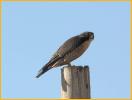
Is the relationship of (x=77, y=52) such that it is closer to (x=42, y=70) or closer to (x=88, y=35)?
(x=88, y=35)

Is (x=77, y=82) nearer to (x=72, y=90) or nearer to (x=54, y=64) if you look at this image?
(x=72, y=90)

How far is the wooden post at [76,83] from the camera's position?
303 inches

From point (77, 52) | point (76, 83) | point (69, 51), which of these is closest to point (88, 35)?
point (77, 52)

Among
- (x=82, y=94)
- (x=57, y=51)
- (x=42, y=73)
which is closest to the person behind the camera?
(x=82, y=94)

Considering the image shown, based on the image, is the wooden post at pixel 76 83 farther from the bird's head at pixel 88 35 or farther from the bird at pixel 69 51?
the bird's head at pixel 88 35

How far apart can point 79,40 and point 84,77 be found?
10.7 feet

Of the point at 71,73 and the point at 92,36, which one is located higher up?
the point at 92,36

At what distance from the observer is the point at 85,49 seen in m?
11.1

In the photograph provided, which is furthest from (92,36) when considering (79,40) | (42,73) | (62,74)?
(62,74)

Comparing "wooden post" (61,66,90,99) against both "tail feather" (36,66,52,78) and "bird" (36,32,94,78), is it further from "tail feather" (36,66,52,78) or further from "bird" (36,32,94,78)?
"bird" (36,32,94,78)

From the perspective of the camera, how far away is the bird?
10.4 metres

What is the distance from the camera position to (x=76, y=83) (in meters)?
7.74

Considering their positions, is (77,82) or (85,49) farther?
(85,49)

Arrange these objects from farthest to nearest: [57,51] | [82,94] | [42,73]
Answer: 1. [57,51]
2. [42,73]
3. [82,94]
